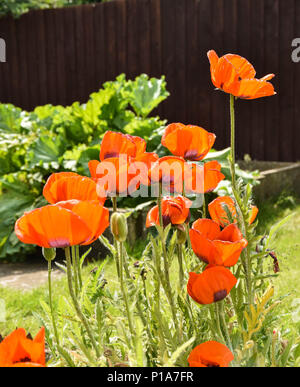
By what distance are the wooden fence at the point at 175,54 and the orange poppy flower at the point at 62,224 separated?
15.9ft

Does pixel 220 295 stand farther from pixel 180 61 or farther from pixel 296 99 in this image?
pixel 180 61

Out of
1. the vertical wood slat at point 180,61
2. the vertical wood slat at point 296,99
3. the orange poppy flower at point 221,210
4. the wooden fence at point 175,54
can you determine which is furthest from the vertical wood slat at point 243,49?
the orange poppy flower at point 221,210

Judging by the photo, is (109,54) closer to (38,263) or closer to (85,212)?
(38,263)

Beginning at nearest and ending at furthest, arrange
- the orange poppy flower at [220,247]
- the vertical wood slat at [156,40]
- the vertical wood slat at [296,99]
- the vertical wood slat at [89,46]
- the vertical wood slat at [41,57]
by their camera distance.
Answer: the orange poppy flower at [220,247] → the vertical wood slat at [296,99] → the vertical wood slat at [156,40] → the vertical wood slat at [89,46] → the vertical wood slat at [41,57]

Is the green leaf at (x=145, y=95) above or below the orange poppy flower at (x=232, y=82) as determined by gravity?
below

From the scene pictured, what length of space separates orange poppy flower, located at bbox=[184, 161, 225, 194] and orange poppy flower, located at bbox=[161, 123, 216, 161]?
0.02 m

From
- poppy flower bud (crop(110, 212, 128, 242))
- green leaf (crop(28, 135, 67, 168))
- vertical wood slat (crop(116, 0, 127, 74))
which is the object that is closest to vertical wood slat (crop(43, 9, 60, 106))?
vertical wood slat (crop(116, 0, 127, 74))

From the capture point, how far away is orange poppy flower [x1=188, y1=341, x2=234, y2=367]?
65cm

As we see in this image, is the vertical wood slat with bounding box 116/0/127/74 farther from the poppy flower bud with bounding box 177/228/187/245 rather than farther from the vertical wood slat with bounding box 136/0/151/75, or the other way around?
the poppy flower bud with bounding box 177/228/187/245

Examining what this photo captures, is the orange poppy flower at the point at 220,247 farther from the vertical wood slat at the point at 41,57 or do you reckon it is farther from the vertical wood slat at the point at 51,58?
the vertical wood slat at the point at 41,57

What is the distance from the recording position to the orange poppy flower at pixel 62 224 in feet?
2.10

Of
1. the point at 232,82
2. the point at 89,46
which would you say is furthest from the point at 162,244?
the point at 89,46
